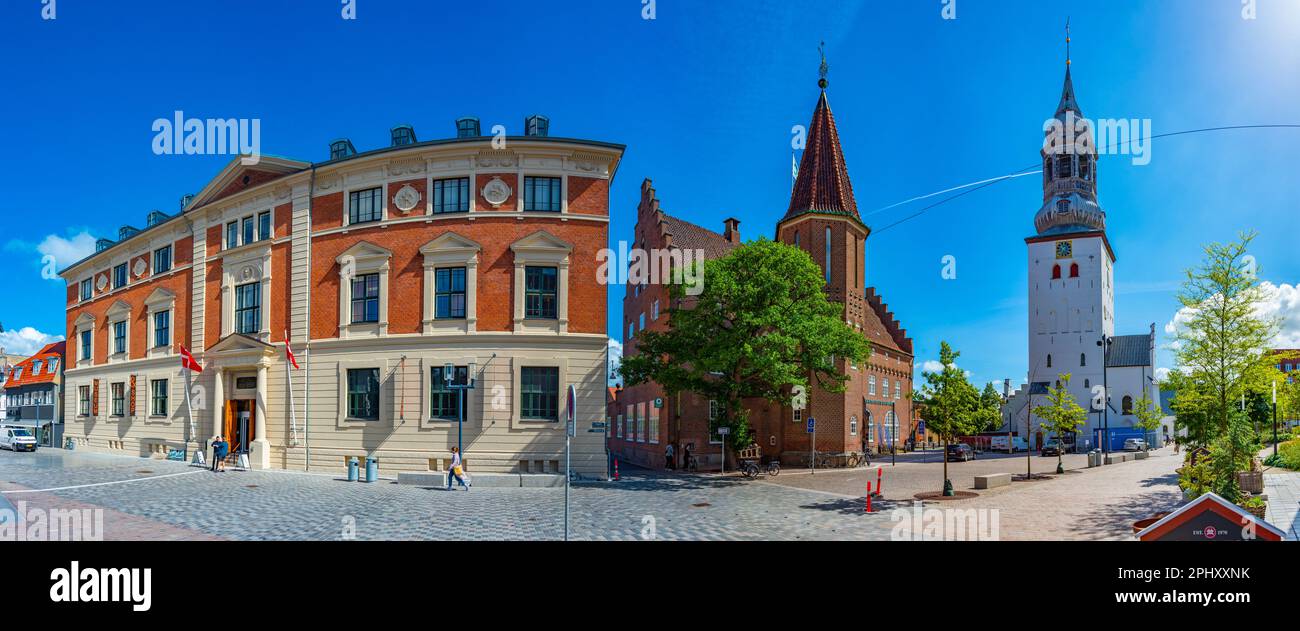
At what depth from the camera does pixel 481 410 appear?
1068 inches

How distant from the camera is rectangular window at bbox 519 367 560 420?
27.1 metres

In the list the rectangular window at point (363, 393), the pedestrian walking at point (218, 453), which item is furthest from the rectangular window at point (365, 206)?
the pedestrian walking at point (218, 453)

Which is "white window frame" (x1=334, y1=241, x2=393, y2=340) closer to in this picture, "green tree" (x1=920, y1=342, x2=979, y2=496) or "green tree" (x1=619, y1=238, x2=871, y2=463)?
"green tree" (x1=619, y1=238, x2=871, y2=463)

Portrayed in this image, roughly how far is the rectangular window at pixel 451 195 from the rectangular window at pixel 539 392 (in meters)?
7.20

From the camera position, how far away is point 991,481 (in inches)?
1035

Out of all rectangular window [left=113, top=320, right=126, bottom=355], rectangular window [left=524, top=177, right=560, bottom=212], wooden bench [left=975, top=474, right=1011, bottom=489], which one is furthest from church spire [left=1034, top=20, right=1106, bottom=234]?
rectangular window [left=113, top=320, right=126, bottom=355]

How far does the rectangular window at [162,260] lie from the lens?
3850 cm

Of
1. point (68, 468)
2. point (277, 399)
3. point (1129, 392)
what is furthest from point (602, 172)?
point (1129, 392)

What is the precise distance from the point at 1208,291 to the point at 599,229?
63.9 ft

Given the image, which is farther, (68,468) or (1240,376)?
(68,468)

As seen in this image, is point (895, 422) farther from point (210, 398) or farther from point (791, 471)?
point (210, 398)

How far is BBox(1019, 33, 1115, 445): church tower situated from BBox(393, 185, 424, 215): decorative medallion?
77528mm

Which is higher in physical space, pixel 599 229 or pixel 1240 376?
pixel 599 229

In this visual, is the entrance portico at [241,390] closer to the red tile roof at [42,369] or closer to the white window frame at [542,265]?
the white window frame at [542,265]
